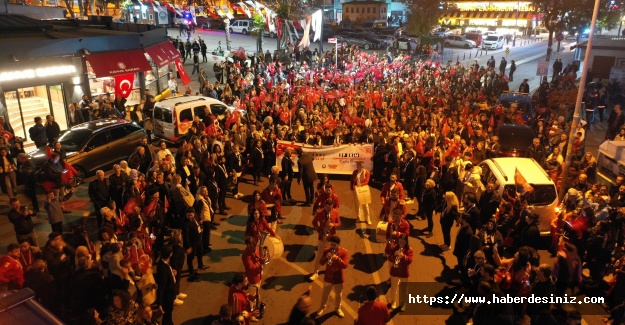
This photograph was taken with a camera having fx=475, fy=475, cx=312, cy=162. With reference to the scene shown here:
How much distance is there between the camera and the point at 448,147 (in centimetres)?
1382

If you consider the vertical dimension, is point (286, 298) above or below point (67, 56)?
below

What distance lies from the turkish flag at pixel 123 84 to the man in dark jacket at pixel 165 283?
47.1ft

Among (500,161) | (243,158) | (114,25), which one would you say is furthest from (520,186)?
(114,25)

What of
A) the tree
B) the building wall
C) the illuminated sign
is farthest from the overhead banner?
the building wall

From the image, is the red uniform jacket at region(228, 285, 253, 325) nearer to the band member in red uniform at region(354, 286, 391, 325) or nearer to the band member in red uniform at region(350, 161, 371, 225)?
the band member in red uniform at region(354, 286, 391, 325)

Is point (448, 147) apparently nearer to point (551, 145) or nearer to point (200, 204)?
point (551, 145)

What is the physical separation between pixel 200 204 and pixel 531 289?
6260 mm

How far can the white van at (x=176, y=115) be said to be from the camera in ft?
56.6

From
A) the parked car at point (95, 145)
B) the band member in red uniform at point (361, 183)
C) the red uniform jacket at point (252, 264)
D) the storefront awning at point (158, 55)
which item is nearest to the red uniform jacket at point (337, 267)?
the red uniform jacket at point (252, 264)

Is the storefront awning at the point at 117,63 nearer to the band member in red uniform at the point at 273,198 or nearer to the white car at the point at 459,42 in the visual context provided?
the band member in red uniform at the point at 273,198

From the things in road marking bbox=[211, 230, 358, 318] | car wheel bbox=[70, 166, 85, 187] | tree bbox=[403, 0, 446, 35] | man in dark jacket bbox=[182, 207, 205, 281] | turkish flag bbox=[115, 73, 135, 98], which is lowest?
road marking bbox=[211, 230, 358, 318]

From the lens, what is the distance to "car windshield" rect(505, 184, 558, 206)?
1078 centimetres

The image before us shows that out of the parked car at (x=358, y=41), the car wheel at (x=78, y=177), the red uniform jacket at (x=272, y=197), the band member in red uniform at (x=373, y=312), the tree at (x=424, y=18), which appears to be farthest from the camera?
the parked car at (x=358, y=41)

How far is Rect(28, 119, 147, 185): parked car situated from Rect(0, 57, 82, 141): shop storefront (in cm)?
437
